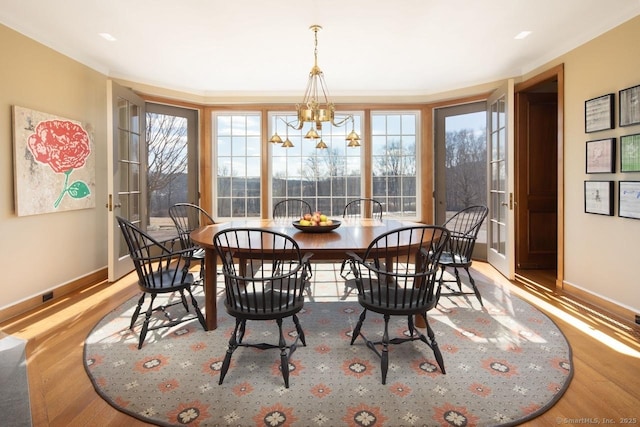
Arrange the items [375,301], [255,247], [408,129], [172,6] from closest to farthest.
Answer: [375,301], [255,247], [172,6], [408,129]

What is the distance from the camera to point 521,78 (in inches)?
178

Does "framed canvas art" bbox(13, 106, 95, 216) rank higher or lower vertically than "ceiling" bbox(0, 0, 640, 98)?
lower

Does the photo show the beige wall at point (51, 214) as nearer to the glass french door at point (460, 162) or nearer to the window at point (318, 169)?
the window at point (318, 169)

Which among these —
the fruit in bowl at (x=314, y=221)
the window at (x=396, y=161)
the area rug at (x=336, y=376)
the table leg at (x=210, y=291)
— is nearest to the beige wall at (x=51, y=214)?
the area rug at (x=336, y=376)

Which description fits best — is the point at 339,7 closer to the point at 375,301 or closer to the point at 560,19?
the point at 560,19

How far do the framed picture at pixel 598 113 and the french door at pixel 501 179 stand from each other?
747 millimetres

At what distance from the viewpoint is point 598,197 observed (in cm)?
328

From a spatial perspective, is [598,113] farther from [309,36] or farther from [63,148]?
[63,148]

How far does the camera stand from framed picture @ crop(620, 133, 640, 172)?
288 cm

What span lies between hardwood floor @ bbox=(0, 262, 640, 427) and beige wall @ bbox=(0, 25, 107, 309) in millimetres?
363

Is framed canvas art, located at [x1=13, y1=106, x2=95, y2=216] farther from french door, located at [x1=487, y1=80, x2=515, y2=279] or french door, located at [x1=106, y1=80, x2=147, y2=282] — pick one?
french door, located at [x1=487, y1=80, x2=515, y2=279]

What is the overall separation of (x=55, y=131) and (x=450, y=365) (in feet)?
13.4

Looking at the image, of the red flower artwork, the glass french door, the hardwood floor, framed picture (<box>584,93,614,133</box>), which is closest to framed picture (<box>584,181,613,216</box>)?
framed picture (<box>584,93,614,133</box>)

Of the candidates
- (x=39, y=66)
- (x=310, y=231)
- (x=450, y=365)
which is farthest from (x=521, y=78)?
(x=39, y=66)
